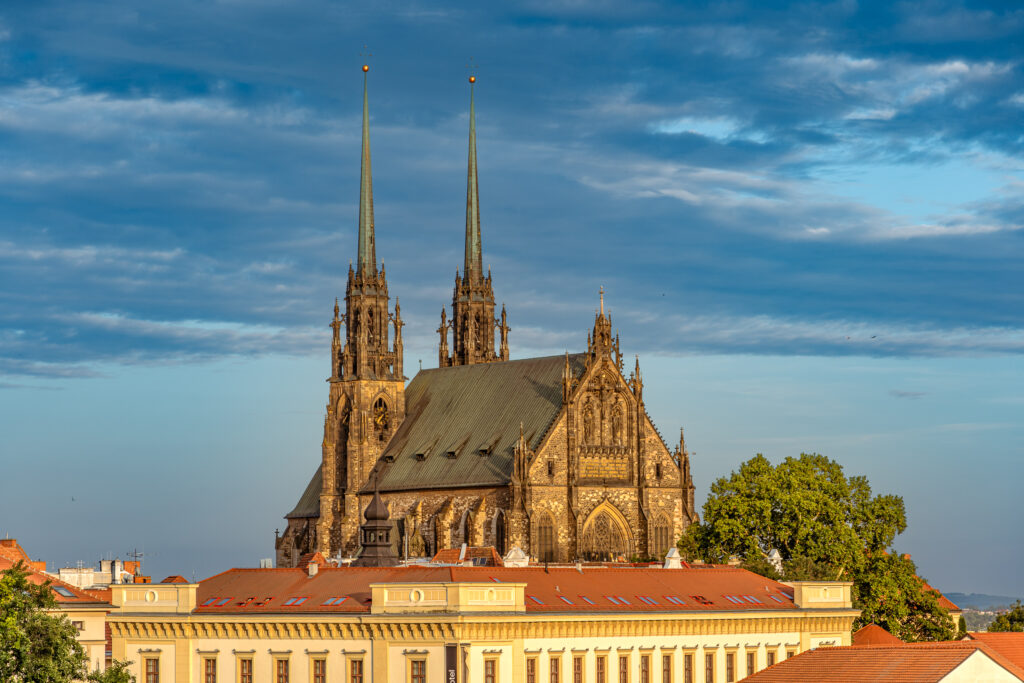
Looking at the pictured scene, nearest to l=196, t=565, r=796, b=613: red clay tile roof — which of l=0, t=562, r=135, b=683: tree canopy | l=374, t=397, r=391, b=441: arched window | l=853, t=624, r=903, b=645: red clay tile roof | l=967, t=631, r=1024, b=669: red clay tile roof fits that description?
l=853, t=624, r=903, b=645: red clay tile roof

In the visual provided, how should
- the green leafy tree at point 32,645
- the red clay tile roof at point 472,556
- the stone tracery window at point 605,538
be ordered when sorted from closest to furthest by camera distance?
the green leafy tree at point 32,645 → the red clay tile roof at point 472,556 → the stone tracery window at point 605,538

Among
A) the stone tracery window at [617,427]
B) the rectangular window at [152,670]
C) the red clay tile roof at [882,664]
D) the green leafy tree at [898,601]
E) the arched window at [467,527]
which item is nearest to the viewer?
the red clay tile roof at [882,664]

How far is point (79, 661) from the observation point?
8269 centimetres

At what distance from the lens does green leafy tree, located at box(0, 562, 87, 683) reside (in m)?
81.1

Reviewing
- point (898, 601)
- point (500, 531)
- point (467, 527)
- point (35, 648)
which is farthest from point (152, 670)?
point (467, 527)

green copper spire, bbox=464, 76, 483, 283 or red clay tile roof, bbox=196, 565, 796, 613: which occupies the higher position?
green copper spire, bbox=464, 76, 483, 283

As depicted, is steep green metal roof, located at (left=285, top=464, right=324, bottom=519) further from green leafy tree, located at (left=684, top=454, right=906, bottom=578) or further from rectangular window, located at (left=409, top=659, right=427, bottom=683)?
rectangular window, located at (left=409, top=659, right=427, bottom=683)

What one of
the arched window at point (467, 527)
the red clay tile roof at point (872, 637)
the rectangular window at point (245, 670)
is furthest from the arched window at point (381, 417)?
the rectangular window at point (245, 670)

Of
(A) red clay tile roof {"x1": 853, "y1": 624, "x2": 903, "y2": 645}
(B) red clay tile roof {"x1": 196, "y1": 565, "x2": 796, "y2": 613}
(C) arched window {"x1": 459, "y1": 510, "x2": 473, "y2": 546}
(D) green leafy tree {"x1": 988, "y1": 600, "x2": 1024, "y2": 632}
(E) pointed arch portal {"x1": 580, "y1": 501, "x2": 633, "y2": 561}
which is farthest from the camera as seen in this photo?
(E) pointed arch portal {"x1": 580, "y1": 501, "x2": 633, "y2": 561}

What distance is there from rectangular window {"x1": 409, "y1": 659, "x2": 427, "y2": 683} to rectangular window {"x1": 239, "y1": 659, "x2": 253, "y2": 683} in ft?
29.6

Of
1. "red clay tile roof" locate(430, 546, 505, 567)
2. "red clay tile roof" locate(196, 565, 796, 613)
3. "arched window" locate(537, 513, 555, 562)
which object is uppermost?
"arched window" locate(537, 513, 555, 562)

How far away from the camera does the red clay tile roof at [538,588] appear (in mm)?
88938

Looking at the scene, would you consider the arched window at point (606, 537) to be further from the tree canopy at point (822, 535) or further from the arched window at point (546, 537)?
the tree canopy at point (822, 535)

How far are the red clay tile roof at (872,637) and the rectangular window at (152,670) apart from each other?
32.8m
